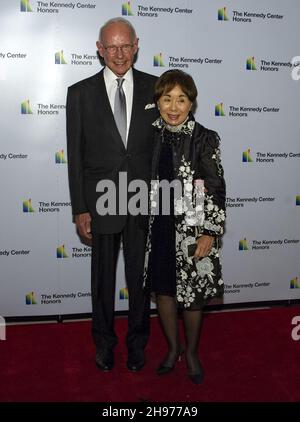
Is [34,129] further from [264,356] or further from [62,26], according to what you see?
[264,356]

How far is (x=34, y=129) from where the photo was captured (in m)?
3.23

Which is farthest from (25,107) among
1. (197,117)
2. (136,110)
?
(197,117)

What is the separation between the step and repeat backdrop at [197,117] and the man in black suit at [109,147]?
31.4 inches

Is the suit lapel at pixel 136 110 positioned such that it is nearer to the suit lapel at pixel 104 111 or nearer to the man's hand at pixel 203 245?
the suit lapel at pixel 104 111

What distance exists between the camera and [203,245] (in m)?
2.35

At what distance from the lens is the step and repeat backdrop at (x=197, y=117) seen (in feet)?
10.4

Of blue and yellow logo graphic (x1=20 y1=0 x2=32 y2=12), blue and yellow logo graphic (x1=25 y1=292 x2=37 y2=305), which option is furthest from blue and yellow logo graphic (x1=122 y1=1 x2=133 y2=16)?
blue and yellow logo graphic (x1=25 y1=292 x2=37 y2=305)

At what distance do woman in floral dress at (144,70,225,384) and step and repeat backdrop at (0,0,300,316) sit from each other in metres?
1.09

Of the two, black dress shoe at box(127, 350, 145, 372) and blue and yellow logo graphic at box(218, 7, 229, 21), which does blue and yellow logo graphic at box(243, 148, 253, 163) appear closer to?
blue and yellow logo graphic at box(218, 7, 229, 21)

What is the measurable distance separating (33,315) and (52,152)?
120 cm

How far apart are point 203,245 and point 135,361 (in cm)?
84

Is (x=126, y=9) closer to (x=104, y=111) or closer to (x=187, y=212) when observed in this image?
(x=104, y=111)

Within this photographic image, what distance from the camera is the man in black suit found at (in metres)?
2.45
